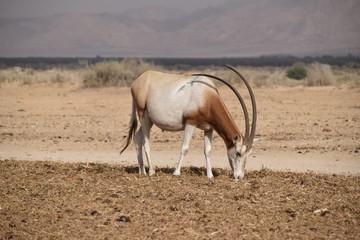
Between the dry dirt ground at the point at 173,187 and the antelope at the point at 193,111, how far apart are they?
0.46 metres

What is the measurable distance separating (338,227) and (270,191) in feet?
5.65

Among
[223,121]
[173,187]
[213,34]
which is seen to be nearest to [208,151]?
[223,121]

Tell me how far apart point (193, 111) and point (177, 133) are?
20.0 feet

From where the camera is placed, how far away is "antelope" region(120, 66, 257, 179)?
9992mm

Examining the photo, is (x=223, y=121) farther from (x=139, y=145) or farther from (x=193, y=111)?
(x=139, y=145)

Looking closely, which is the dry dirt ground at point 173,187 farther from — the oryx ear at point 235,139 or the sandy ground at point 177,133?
the oryx ear at point 235,139

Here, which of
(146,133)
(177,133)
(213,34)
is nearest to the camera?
(146,133)

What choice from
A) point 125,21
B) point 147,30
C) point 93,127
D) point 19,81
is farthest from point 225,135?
point 125,21

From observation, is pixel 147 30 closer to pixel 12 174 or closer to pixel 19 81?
pixel 19 81

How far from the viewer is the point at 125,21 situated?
615 feet

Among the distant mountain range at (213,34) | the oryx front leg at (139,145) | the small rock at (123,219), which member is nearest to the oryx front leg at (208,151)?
the oryx front leg at (139,145)

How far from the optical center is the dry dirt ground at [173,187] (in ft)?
25.0

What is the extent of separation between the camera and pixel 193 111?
1016 centimetres

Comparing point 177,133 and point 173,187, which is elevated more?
point 173,187
